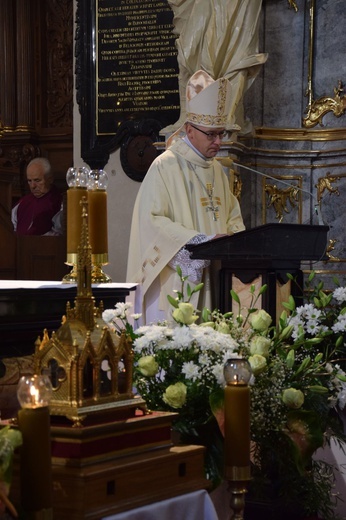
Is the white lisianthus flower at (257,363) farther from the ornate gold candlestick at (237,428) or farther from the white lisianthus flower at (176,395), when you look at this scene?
the ornate gold candlestick at (237,428)

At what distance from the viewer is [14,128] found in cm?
1178

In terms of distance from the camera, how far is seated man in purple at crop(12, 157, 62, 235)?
9.99 metres

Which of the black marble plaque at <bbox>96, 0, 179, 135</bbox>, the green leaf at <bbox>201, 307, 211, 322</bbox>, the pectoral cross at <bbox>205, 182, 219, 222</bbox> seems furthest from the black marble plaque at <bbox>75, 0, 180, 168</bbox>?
the green leaf at <bbox>201, 307, 211, 322</bbox>

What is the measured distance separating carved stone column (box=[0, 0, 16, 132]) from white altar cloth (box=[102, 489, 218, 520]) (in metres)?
9.57

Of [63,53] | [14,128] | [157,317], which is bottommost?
[157,317]

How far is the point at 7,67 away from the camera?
38.5ft

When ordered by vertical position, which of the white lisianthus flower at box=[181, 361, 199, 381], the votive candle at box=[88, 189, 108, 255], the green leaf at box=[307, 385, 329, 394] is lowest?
the green leaf at box=[307, 385, 329, 394]

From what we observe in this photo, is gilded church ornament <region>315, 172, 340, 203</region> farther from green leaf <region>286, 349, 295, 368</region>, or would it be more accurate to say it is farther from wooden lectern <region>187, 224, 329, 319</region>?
green leaf <region>286, 349, 295, 368</region>

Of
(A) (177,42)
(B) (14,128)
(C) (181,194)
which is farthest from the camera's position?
(B) (14,128)

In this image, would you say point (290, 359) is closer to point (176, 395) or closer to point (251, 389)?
point (251, 389)

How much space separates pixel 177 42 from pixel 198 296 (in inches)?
129

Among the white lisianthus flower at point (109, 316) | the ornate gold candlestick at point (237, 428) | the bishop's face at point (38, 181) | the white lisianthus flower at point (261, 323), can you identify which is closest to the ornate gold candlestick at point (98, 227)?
the white lisianthus flower at point (109, 316)

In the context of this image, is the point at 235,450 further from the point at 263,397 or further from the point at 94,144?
the point at 94,144

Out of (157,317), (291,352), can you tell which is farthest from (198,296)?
(291,352)
